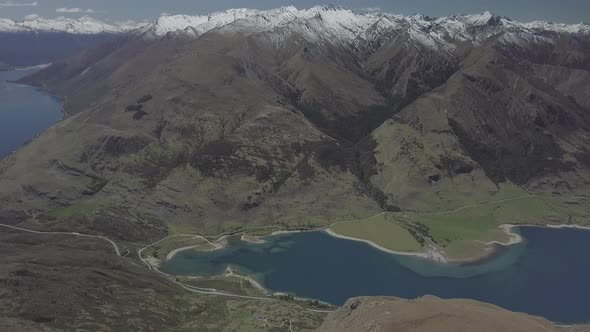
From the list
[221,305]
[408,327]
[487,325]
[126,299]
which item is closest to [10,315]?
[126,299]

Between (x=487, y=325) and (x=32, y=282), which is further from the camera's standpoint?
(x=32, y=282)

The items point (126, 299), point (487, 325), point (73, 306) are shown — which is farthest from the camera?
point (126, 299)

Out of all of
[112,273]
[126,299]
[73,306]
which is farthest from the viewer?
[112,273]

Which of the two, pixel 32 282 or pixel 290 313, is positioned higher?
pixel 32 282

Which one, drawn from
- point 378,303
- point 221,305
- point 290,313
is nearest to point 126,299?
point 221,305

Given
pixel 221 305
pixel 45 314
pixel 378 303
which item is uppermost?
pixel 378 303

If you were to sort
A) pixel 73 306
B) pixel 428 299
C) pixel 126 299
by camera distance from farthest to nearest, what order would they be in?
1. pixel 126 299
2. pixel 73 306
3. pixel 428 299

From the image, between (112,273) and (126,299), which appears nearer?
(126,299)

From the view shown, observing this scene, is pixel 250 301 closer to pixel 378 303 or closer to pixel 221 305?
pixel 221 305

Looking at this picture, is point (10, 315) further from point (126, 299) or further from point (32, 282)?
point (126, 299)
